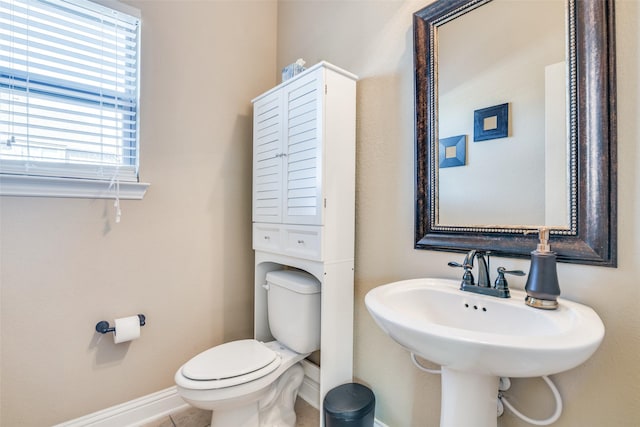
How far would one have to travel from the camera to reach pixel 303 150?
4.74ft

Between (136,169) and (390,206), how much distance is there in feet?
4.26

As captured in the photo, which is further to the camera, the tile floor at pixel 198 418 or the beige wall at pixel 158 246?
the tile floor at pixel 198 418

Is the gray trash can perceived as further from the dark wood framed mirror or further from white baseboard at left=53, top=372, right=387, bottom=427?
the dark wood framed mirror

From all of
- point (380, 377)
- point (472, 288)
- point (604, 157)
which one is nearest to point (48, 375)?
point (380, 377)

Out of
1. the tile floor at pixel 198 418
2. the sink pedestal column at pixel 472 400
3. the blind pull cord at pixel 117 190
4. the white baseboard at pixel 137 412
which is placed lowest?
the tile floor at pixel 198 418

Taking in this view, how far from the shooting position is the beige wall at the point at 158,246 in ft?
4.26

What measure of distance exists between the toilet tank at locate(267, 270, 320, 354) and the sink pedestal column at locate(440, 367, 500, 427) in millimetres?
699

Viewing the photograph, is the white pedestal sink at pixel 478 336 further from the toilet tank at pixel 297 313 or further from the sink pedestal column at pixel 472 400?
the toilet tank at pixel 297 313

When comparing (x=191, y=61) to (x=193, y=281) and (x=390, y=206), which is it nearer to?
(x=193, y=281)

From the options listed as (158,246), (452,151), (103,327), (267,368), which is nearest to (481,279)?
(452,151)

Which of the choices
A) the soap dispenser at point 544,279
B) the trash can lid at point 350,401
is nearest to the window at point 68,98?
the trash can lid at point 350,401

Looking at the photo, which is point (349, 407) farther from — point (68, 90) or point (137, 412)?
point (68, 90)

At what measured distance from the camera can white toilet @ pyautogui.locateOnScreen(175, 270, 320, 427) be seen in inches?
48.4

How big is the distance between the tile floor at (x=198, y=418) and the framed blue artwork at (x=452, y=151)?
143cm
